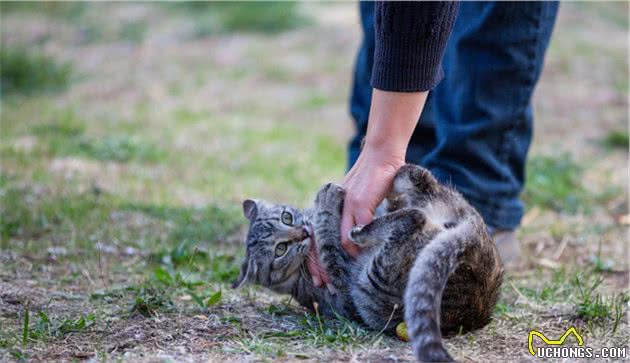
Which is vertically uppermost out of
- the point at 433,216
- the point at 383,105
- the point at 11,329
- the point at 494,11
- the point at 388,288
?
the point at 494,11

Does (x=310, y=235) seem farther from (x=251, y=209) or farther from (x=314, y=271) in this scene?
(x=251, y=209)

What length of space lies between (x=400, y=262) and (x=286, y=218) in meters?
0.66

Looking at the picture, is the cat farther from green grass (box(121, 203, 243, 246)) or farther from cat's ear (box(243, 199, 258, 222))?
→ green grass (box(121, 203, 243, 246))

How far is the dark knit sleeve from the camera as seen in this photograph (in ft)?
7.26

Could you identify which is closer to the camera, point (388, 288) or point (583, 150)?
point (388, 288)

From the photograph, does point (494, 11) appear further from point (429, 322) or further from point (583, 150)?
point (583, 150)

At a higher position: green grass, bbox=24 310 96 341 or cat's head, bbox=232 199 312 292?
cat's head, bbox=232 199 312 292

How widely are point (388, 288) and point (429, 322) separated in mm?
445

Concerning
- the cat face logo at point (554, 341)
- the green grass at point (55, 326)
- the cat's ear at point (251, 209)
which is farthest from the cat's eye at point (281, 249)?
the cat face logo at point (554, 341)

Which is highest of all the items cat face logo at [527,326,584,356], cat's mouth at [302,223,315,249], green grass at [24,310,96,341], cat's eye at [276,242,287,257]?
cat's mouth at [302,223,315,249]

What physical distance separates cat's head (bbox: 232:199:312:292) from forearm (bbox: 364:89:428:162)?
57 centimetres

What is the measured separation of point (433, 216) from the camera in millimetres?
2623

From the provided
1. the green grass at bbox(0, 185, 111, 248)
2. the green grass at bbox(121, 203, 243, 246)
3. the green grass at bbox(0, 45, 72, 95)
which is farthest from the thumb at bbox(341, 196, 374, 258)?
the green grass at bbox(0, 45, 72, 95)

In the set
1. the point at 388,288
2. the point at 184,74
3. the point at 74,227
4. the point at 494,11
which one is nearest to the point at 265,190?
the point at 74,227
